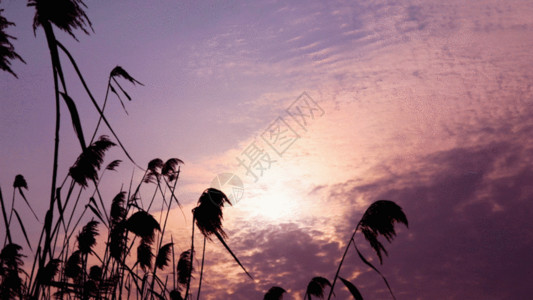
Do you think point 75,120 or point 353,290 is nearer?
point 75,120

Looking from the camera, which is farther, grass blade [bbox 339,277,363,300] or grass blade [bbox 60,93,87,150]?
grass blade [bbox 339,277,363,300]

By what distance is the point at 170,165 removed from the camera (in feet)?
25.3

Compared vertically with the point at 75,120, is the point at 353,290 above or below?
below

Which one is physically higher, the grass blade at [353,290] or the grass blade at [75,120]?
the grass blade at [75,120]

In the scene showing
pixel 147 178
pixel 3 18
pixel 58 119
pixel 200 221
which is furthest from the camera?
pixel 147 178

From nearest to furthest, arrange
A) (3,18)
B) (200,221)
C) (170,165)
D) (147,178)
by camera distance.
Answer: (3,18) < (200,221) < (147,178) < (170,165)

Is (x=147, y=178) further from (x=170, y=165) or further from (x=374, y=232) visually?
(x=374, y=232)

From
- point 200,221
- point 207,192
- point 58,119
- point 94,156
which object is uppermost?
point 94,156

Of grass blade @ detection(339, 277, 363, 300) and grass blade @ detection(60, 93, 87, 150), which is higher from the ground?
grass blade @ detection(60, 93, 87, 150)

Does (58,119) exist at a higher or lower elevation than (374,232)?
lower

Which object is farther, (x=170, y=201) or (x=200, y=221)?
(x=170, y=201)

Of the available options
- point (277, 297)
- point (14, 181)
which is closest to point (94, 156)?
point (14, 181)

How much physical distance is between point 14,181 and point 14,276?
166 centimetres

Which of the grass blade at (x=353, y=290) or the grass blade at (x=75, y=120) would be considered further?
the grass blade at (x=353, y=290)
